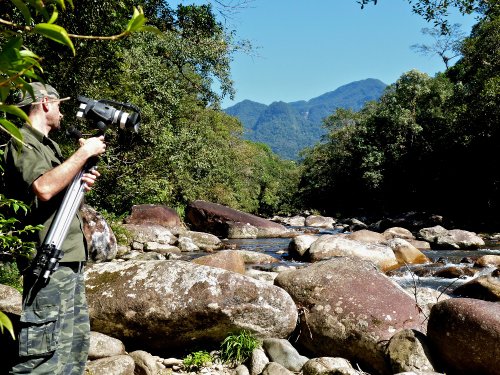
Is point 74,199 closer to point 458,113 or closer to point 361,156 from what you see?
point 458,113

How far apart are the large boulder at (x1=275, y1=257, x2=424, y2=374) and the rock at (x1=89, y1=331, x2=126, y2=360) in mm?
1960

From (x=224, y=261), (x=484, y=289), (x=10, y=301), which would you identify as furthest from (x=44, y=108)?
(x=484, y=289)

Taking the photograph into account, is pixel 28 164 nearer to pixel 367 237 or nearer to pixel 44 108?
pixel 44 108

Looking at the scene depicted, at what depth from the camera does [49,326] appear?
2.19m

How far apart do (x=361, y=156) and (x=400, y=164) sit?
3.35 meters

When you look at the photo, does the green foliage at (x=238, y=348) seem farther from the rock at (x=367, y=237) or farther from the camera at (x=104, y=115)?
the rock at (x=367, y=237)

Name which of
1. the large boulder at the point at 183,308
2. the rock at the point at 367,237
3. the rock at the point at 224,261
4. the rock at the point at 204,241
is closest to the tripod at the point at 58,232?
the large boulder at the point at 183,308

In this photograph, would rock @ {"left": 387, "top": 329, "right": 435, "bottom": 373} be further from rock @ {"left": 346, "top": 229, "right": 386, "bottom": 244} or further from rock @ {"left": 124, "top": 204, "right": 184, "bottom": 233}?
rock @ {"left": 124, "top": 204, "right": 184, "bottom": 233}

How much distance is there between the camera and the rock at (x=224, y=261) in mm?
7285

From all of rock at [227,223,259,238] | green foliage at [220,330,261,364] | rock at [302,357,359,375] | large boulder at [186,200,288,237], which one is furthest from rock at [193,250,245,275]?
large boulder at [186,200,288,237]

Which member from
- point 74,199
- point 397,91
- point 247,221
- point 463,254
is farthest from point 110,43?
point 397,91

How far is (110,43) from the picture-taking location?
6.48m

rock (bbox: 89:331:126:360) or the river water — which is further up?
rock (bbox: 89:331:126:360)

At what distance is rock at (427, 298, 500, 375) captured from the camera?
11.8 ft
